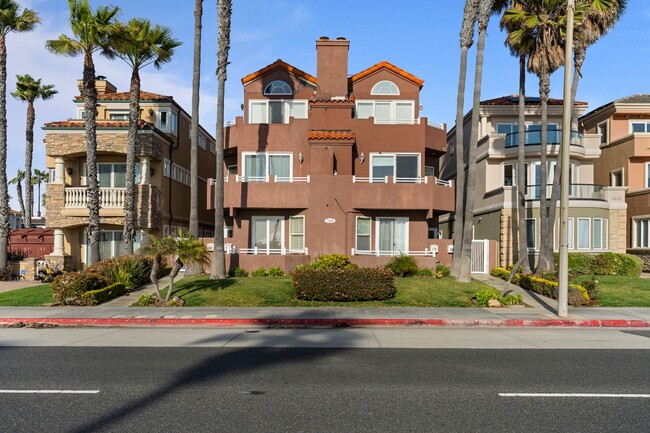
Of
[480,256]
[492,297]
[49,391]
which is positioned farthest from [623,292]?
[49,391]

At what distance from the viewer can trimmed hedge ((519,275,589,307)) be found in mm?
16109

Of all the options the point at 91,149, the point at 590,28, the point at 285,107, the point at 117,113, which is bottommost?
the point at 91,149

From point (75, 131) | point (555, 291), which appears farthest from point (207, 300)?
point (75, 131)

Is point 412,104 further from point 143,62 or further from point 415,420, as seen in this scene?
point 415,420

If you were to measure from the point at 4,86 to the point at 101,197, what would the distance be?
6651mm

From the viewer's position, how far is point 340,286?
16422mm

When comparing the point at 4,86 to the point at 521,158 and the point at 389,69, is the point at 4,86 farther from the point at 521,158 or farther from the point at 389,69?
the point at 521,158

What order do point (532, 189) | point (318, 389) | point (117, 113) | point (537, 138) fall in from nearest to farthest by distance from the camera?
point (318, 389) < point (532, 189) < point (537, 138) < point (117, 113)

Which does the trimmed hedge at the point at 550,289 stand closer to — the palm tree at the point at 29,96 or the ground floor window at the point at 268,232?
the ground floor window at the point at 268,232

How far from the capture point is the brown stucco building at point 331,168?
22.3 meters

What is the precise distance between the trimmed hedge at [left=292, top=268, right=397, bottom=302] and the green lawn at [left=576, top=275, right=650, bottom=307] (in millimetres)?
7426

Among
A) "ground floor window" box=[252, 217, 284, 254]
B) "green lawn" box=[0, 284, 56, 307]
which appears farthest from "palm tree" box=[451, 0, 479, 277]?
"green lawn" box=[0, 284, 56, 307]

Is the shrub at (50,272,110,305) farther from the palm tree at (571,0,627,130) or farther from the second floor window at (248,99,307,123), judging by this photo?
the palm tree at (571,0,627,130)

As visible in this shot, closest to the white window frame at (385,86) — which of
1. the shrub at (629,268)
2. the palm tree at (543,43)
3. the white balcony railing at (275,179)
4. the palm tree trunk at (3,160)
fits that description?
the palm tree at (543,43)
